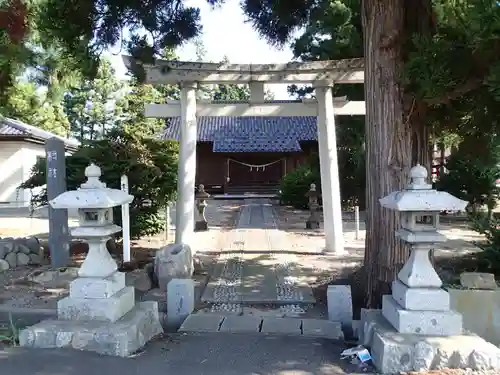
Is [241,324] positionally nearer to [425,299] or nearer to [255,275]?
[425,299]

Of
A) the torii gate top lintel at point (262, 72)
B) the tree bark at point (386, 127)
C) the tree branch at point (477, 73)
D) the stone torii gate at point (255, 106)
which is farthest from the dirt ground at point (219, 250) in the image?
the torii gate top lintel at point (262, 72)

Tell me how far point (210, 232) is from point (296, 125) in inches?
570

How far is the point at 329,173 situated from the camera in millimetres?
9461

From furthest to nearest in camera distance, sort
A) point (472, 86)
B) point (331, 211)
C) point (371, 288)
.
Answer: point (331, 211), point (371, 288), point (472, 86)

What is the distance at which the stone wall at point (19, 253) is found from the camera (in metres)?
8.39

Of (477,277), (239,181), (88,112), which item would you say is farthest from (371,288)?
(88,112)

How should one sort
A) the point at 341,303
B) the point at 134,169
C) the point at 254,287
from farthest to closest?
the point at 134,169 → the point at 254,287 → the point at 341,303

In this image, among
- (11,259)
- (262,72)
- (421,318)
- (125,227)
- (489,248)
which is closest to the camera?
(421,318)

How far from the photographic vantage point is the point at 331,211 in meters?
9.38

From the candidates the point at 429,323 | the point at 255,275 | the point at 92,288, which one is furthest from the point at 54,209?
the point at 429,323

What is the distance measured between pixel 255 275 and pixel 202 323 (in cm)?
289

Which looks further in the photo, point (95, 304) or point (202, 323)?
point (202, 323)

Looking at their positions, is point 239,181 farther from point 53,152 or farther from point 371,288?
point 371,288

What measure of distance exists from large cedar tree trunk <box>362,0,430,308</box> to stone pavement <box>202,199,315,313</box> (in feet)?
4.68
